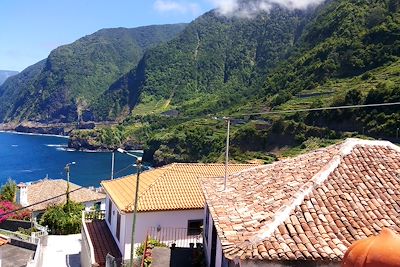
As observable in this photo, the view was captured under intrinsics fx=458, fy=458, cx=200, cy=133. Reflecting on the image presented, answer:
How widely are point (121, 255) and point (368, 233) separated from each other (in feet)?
41.8

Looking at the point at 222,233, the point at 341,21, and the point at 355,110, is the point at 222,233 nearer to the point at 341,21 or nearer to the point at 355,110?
the point at 355,110

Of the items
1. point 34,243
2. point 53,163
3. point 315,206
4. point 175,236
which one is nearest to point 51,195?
point 34,243

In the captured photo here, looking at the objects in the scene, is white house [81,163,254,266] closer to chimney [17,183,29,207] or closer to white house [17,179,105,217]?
white house [17,179,105,217]

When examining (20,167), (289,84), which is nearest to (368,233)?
(289,84)

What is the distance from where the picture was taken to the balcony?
62.0 ft

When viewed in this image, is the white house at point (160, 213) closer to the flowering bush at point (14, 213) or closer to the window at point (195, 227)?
the window at point (195, 227)

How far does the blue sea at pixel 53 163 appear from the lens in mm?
106188

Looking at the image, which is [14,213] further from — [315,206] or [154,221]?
[315,206]

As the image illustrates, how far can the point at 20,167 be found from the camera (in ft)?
399

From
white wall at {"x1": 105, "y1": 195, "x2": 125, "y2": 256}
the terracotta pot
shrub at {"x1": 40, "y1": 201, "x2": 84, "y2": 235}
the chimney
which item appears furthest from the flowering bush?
the terracotta pot

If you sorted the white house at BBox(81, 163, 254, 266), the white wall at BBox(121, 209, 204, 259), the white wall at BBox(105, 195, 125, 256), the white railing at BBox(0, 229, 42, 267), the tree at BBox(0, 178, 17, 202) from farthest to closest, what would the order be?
the tree at BBox(0, 178, 17, 202) → the white railing at BBox(0, 229, 42, 267) → the white wall at BBox(105, 195, 125, 256) → the white house at BBox(81, 163, 254, 266) → the white wall at BBox(121, 209, 204, 259)

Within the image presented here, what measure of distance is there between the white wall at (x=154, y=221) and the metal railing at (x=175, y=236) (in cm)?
21

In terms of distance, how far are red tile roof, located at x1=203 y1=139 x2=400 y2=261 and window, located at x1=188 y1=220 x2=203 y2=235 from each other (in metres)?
6.11

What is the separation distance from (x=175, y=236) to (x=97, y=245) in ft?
15.0
